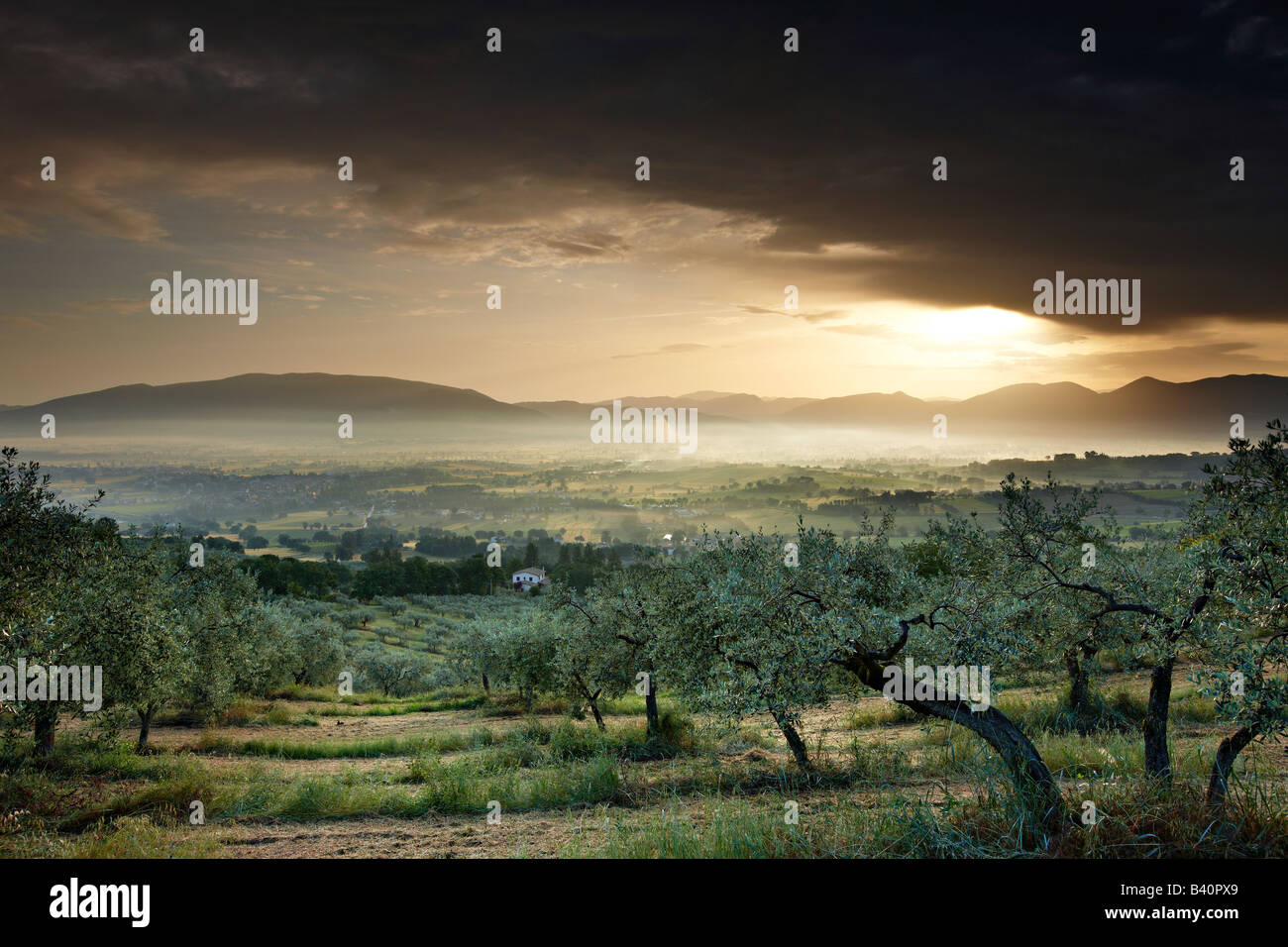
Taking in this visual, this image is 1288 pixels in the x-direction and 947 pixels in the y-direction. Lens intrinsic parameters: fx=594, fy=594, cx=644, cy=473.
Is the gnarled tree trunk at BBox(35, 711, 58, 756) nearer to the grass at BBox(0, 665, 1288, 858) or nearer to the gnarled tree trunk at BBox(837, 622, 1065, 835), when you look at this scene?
the grass at BBox(0, 665, 1288, 858)

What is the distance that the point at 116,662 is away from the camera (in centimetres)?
1406

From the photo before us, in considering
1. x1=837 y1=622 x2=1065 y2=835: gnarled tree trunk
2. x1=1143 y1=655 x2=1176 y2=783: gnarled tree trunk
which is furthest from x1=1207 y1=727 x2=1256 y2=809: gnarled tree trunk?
x1=1143 y1=655 x2=1176 y2=783: gnarled tree trunk

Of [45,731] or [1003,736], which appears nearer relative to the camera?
[1003,736]

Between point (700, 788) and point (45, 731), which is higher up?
point (45, 731)

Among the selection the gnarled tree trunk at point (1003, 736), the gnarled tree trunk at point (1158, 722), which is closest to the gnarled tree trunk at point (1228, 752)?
the gnarled tree trunk at point (1003, 736)

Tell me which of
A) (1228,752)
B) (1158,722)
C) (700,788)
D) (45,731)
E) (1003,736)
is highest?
(1003,736)

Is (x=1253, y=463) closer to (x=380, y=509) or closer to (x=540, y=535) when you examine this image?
(x=540, y=535)

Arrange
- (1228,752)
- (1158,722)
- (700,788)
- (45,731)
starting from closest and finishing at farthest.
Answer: (1228,752), (1158,722), (700,788), (45,731)

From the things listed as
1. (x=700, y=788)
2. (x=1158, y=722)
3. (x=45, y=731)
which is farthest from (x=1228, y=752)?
(x=45, y=731)

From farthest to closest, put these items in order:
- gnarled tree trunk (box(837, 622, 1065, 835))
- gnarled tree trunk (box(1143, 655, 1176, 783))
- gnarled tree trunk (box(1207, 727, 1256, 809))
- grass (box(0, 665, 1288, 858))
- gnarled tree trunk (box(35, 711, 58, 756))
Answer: gnarled tree trunk (box(35, 711, 58, 756)), gnarled tree trunk (box(1143, 655, 1176, 783)), gnarled tree trunk (box(1207, 727, 1256, 809)), gnarled tree trunk (box(837, 622, 1065, 835)), grass (box(0, 665, 1288, 858))

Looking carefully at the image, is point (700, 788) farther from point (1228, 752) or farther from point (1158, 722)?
point (1228, 752)
